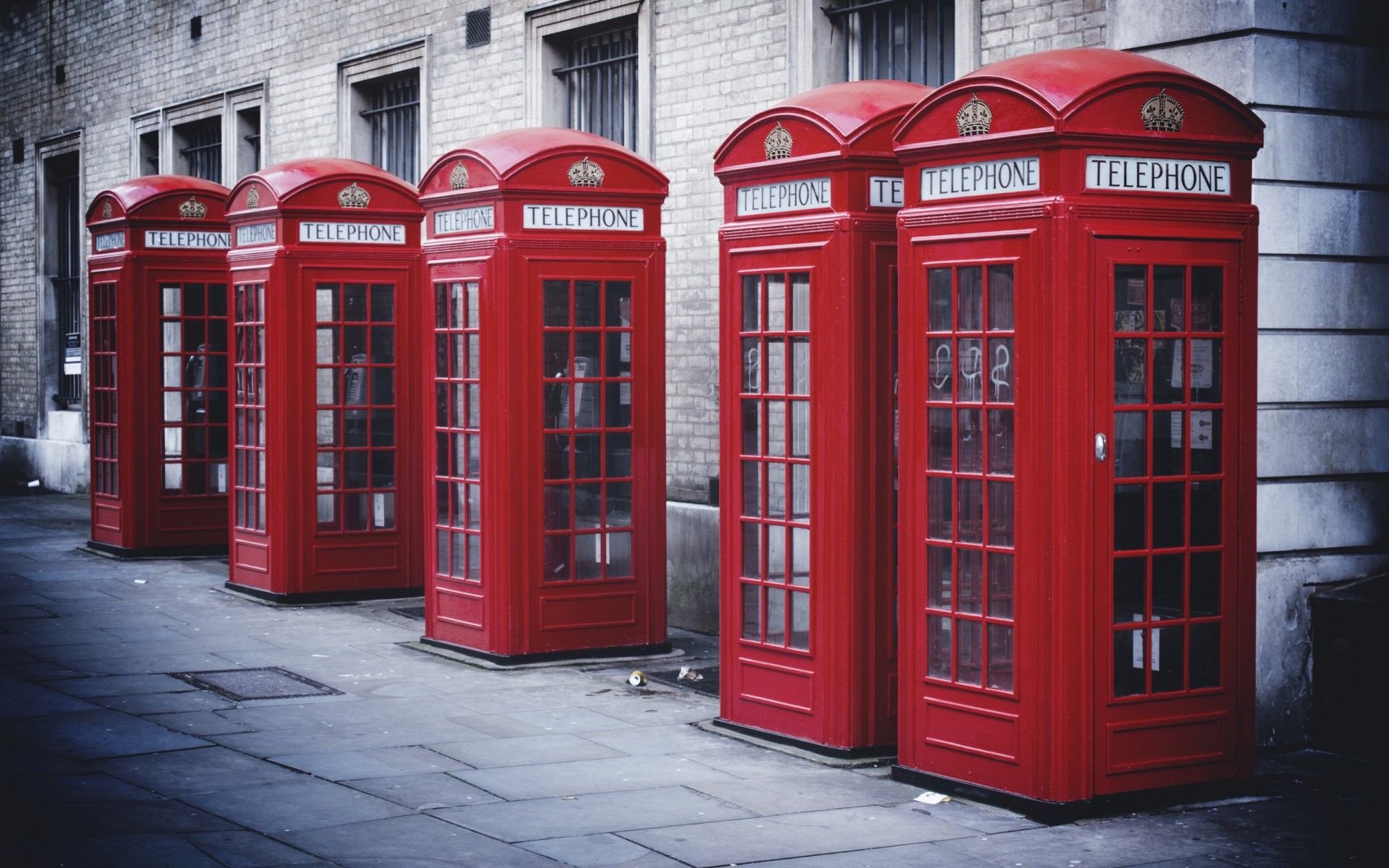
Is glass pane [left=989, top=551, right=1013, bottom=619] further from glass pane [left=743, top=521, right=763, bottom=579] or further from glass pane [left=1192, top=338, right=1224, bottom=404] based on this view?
glass pane [left=743, top=521, right=763, bottom=579]

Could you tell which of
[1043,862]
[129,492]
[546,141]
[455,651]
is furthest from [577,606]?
[129,492]

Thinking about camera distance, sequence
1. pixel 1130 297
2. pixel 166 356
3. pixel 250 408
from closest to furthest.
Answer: pixel 1130 297 < pixel 250 408 < pixel 166 356

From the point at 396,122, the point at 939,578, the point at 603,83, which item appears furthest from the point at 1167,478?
the point at 396,122

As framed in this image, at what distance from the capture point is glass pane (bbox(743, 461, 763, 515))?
7844 mm

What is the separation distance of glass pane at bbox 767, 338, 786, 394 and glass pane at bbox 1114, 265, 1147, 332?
5.63 feet

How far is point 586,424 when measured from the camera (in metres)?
9.89

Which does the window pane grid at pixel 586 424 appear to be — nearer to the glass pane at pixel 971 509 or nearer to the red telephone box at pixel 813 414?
the red telephone box at pixel 813 414

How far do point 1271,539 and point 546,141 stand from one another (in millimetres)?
4686

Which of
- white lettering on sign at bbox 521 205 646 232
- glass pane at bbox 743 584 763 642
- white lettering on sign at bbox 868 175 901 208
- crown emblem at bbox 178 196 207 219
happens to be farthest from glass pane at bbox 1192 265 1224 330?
crown emblem at bbox 178 196 207 219

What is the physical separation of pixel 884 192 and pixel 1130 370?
1489 millimetres

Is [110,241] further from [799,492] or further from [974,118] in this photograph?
[974,118]

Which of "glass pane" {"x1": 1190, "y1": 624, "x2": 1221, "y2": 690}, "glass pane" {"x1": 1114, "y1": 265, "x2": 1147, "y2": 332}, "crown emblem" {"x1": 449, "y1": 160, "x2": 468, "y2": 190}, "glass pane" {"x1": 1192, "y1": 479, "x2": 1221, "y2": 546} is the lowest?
"glass pane" {"x1": 1190, "y1": 624, "x2": 1221, "y2": 690}

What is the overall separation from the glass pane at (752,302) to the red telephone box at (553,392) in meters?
2.08

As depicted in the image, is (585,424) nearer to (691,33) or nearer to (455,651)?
(455,651)
